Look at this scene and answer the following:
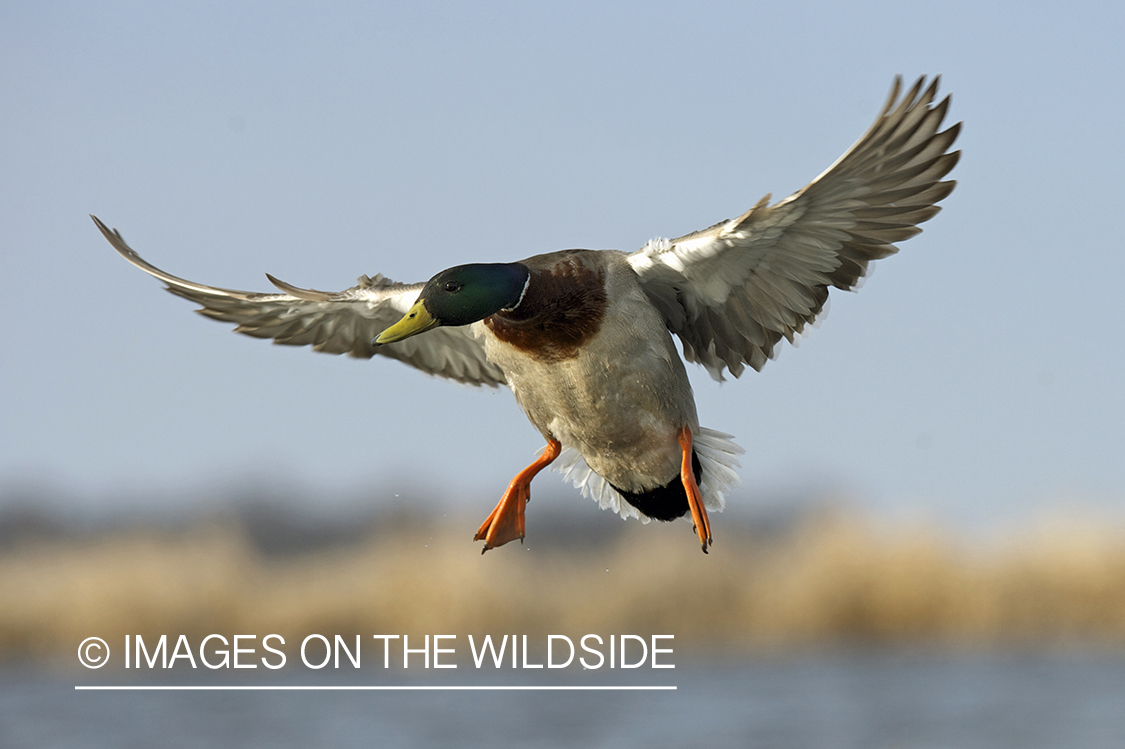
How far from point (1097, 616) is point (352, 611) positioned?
368 inches

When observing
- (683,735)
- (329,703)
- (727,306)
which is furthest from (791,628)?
(727,306)

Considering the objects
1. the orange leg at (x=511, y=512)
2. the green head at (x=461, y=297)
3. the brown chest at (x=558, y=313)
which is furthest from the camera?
the orange leg at (x=511, y=512)

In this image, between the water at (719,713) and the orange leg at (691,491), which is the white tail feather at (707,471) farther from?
the water at (719,713)

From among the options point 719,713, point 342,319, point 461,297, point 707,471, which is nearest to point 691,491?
point 707,471

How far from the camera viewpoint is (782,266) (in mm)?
5324

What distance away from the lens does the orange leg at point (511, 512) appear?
574 cm

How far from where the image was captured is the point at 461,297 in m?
4.83

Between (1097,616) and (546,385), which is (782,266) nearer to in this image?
(546,385)

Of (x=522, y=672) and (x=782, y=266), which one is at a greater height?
(x=522, y=672)

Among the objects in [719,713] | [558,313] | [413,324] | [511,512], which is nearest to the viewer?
[413,324]

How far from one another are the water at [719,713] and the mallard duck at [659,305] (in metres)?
11.6

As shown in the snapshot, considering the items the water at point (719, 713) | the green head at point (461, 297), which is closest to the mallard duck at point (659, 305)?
the green head at point (461, 297)

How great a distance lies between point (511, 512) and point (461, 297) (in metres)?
1.39

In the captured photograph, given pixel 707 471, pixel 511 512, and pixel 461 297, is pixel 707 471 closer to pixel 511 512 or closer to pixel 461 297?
pixel 511 512
